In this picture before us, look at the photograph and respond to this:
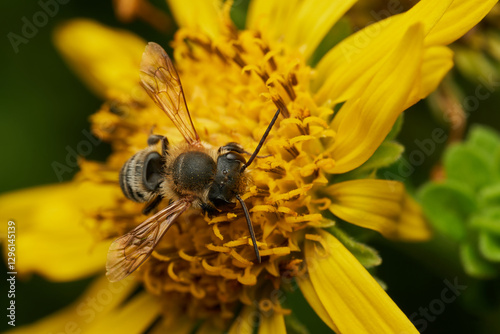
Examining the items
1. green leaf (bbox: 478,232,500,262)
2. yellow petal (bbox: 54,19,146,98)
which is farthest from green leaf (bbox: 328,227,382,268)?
yellow petal (bbox: 54,19,146,98)

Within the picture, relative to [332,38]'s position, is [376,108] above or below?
below

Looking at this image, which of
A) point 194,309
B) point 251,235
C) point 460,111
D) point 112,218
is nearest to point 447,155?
point 460,111

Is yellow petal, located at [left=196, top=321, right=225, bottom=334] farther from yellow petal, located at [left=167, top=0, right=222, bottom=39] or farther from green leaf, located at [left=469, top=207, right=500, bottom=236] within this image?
yellow petal, located at [left=167, top=0, right=222, bottom=39]

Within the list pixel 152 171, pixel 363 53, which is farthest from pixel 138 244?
pixel 363 53

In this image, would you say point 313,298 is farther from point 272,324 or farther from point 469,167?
point 469,167

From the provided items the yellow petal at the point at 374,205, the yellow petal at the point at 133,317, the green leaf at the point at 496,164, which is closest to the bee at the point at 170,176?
the yellow petal at the point at 374,205

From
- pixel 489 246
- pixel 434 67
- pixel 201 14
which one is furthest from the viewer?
pixel 201 14
